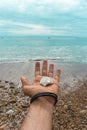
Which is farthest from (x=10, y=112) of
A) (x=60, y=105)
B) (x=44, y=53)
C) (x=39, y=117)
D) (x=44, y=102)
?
(x=44, y=53)

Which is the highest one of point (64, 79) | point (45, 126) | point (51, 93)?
point (51, 93)

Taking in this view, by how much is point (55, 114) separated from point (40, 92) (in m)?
4.72

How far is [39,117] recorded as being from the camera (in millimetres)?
3086

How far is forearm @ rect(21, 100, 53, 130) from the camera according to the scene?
2987 mm

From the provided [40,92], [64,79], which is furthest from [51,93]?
[64,79]

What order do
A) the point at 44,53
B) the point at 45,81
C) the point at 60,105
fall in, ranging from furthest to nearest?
1. the point at 44,53
2. the point at 60,105
3. the point at 45,81

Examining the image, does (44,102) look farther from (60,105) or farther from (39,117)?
(60,105)

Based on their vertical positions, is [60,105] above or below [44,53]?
above

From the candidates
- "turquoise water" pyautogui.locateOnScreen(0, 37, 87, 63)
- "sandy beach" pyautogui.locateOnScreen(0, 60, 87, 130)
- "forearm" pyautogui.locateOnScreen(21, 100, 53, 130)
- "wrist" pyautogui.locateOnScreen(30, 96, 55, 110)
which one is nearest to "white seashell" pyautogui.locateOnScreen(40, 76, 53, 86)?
"wrist" pyautogui.locateOnScreen(30, 96, 55, 110)

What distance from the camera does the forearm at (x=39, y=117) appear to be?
2987 mm

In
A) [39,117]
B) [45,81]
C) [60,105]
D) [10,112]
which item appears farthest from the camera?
[60,105]

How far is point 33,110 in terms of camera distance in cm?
322

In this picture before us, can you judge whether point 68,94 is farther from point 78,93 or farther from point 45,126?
point 45,126

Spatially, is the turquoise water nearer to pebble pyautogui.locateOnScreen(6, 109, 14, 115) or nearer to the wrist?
pebble pyautogui.locateOnScreen(6, 109, 14, 115)
